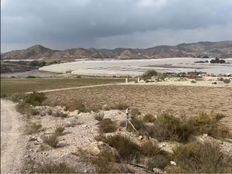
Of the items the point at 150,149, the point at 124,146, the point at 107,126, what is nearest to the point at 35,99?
the point at 107,126

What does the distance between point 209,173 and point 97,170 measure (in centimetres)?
424

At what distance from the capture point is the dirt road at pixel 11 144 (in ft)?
62.1

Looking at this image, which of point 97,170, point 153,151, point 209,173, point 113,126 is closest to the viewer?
point 209,173

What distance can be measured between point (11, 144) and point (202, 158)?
11703mm

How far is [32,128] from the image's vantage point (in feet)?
97.9

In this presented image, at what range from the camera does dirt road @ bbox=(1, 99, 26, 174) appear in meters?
18.9

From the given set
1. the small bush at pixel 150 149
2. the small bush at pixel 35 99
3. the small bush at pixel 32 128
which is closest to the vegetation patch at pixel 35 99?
the small bush at pixel 35 99

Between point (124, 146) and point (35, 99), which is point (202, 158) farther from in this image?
point (35, 99)

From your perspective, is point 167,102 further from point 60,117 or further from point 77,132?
point 77,132

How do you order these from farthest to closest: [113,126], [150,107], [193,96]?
[193,96]
[150,107]
[113,126]

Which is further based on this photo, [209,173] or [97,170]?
[97,170]

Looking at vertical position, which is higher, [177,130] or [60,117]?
[177,130]

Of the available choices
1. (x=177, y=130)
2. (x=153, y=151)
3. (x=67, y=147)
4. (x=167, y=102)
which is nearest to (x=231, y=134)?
(x=177, y=130)

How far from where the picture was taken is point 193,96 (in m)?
37.5
